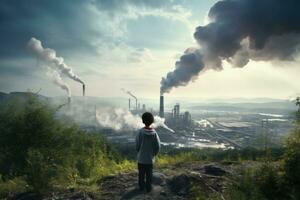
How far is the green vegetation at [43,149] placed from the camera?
34.9ft

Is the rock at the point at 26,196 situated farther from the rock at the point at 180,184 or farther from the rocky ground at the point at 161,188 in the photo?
the rock at the point at 180,184

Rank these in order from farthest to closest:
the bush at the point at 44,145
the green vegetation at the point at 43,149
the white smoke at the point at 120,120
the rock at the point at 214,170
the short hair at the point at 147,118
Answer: the white smoke at the point at 120,120, the bush at the point at 44,145, the green vegetation at the point at 43,149, the rock at the point at 214,170, the short hair at the point at 147,118

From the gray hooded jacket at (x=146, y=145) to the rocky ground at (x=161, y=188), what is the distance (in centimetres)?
80

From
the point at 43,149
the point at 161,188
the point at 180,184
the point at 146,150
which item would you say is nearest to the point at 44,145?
the point at 43,149

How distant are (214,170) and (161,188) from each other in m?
2.44

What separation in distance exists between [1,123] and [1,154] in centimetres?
176

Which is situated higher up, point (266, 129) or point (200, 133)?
point (266, 129)

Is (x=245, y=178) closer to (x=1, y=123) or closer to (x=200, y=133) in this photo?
(x=1, y=123)

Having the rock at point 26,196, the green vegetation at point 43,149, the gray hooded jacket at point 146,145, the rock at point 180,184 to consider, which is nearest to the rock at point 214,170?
the rock at point 180,184

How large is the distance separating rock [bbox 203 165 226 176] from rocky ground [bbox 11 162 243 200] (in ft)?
0.10

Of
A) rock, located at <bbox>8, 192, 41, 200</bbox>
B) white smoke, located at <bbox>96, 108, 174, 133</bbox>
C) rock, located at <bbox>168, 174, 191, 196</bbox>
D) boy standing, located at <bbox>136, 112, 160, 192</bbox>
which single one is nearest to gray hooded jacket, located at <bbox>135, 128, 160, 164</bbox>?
boy standing, located at <bbox>136, 112, 160, 192</bbox>

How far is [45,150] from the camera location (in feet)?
40.0

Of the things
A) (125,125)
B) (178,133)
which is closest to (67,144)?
(178,133)

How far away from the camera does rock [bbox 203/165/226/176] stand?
33.0 feet
